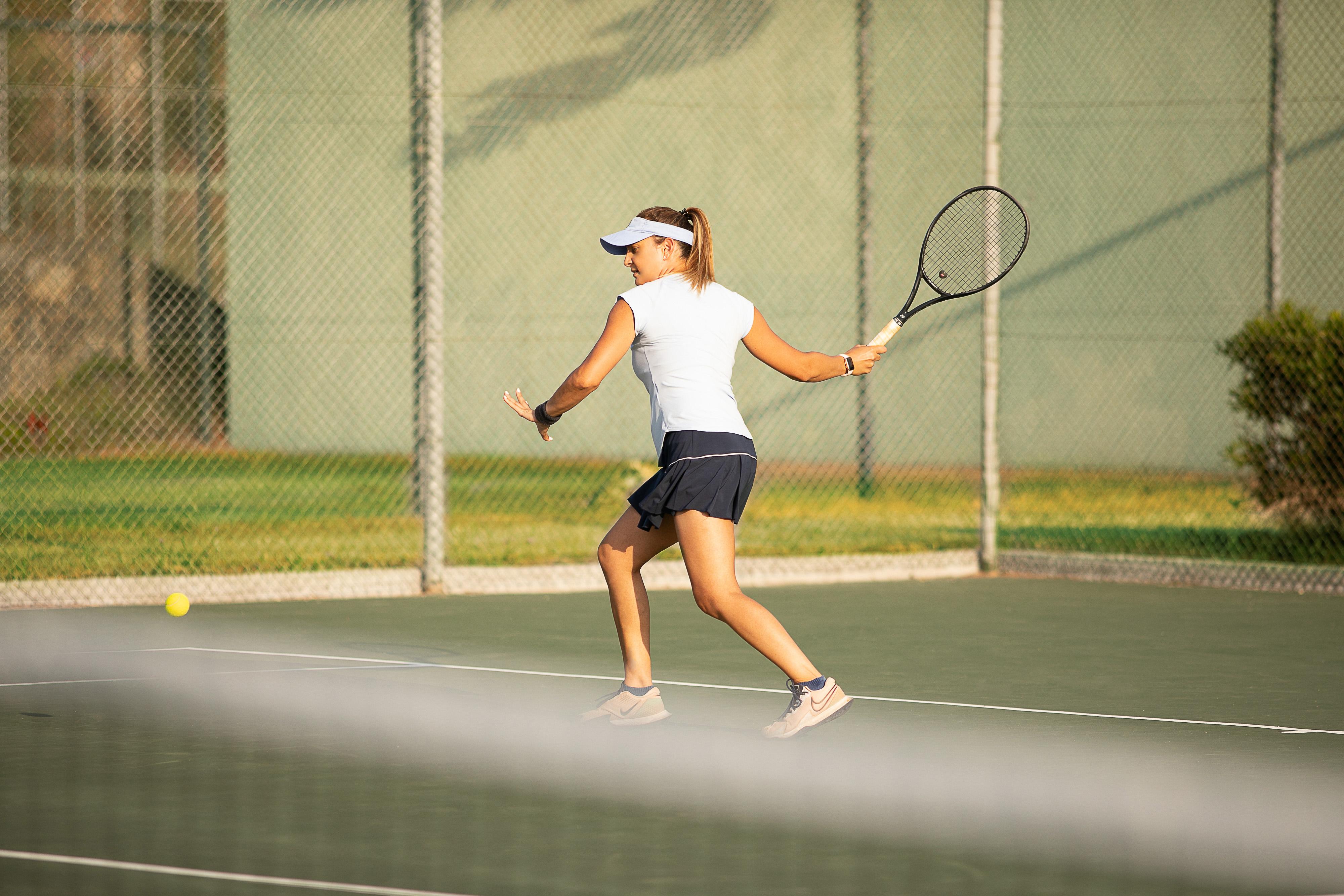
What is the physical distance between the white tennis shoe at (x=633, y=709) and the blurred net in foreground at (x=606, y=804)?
0.07m

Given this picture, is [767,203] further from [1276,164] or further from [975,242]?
[975,242]

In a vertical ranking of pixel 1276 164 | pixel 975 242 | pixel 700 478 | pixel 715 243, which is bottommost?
pixel 700 478

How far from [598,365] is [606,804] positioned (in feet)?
5.25

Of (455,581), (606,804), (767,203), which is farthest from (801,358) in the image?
(767,203)

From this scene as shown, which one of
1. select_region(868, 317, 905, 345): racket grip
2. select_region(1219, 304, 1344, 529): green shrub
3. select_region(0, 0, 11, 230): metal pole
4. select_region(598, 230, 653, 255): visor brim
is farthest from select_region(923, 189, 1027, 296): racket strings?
select_region(0, 0, 11, 230): metal pole

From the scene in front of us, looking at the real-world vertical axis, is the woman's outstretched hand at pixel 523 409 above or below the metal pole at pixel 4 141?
below

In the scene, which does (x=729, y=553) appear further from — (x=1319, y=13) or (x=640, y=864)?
(x=1319, y=13)

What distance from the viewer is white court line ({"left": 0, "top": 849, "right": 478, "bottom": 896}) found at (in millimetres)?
4727

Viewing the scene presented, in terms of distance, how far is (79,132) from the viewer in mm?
22484

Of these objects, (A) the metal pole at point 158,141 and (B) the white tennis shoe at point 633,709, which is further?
(A) the metal pole at point 158,141

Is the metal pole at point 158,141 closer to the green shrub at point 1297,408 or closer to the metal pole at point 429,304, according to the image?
the metal pole at point 429,304

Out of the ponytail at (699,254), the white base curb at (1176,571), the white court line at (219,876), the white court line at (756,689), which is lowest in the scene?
the white court line at (219,876)

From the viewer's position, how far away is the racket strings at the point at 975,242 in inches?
450

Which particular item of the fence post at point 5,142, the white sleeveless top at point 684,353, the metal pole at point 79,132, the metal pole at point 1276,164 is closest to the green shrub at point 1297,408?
the metal pole at point 1276,164
